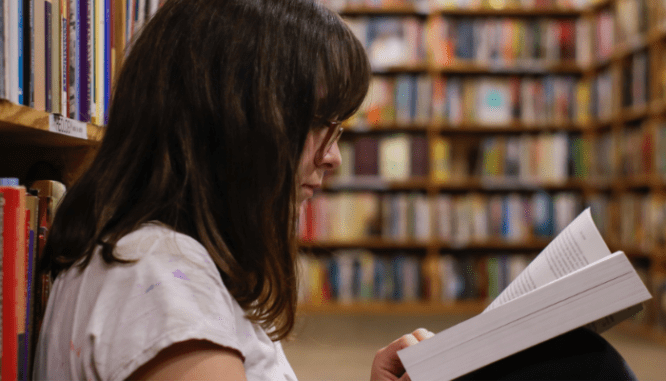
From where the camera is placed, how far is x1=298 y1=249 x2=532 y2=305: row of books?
324 centimetres

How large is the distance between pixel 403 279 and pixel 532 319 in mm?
2731

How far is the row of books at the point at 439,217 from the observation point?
10.6 feet

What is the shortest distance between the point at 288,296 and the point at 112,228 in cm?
22

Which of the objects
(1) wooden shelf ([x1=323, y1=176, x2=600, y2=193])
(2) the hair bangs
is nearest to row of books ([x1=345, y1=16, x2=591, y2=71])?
(1) wooden shelf ([x1=323, y1=176, x2=600, y2=193])

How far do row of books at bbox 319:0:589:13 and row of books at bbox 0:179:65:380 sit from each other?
115 inches

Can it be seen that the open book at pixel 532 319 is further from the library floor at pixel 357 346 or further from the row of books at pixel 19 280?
the library floor at pixel 357 346

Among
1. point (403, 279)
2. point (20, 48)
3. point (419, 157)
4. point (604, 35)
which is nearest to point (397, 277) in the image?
point (403, 279)

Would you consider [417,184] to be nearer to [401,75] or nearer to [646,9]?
[401,75]

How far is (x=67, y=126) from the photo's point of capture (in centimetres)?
73

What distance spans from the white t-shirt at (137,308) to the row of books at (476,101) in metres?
2.81

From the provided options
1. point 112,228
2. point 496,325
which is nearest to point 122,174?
point 112,228

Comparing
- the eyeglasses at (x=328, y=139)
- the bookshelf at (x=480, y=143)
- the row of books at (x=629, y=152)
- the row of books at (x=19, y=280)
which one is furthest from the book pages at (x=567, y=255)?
the bookshelf at (x=480, y=143)

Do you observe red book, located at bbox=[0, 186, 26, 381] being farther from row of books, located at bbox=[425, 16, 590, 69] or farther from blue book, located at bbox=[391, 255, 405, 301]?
row of books, located at bbox=[425, 16, 590, 69]

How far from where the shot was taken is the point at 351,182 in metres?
3.25
